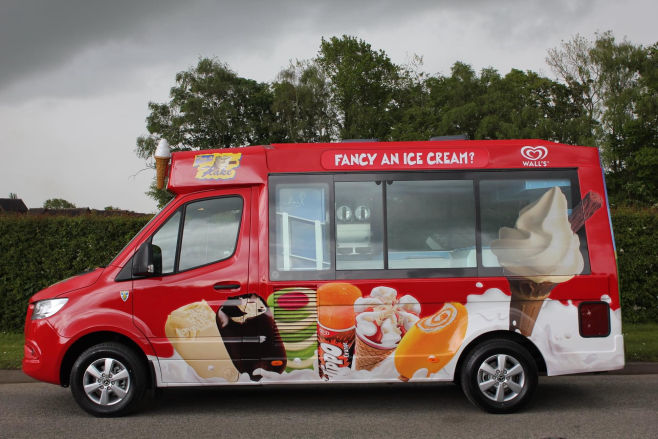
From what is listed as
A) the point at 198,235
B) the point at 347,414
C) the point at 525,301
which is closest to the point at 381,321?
the point at 347,414

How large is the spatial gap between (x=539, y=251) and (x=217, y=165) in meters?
3.42

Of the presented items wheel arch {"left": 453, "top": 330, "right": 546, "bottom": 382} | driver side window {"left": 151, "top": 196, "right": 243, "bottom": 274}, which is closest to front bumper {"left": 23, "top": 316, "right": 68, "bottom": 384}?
driver side window {"left": 151, "top": 196, "right": 243, "bottom": 274}

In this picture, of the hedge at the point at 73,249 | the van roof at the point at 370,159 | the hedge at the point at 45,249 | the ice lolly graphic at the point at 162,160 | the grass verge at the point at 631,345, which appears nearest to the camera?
the van roof at the point at 370,159

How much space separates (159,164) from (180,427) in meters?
2.84

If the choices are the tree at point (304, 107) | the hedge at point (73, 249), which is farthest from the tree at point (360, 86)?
the hedge at point (73, 249)

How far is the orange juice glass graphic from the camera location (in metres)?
6.77

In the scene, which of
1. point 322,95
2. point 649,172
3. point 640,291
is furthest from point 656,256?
point 322,95

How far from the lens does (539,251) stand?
6.91 meters

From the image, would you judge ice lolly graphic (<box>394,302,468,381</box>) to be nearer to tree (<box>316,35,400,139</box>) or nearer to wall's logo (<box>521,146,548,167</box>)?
wall's logo (<box>521,146,548,167</box>)

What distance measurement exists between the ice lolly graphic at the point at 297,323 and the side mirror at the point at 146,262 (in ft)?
3.87

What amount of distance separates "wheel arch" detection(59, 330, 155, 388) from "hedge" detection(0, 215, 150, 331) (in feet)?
19.5

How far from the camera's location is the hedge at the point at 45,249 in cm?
1265

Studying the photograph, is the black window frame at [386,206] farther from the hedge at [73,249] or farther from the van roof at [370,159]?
the hedge at [73,249]

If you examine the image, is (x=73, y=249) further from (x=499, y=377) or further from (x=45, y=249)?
(x=499, y=377)
